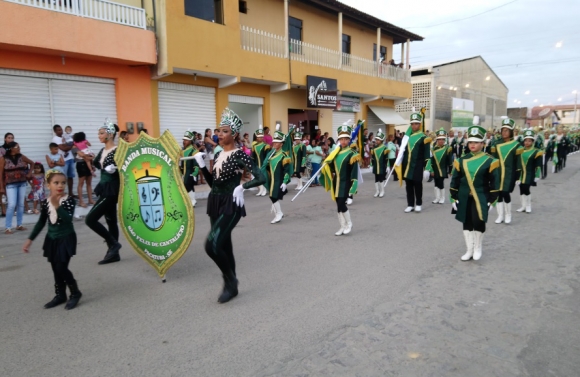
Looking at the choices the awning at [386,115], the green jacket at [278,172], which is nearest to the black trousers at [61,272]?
the green jacket at [278,172]

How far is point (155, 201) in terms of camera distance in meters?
4.86

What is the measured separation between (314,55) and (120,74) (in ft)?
31.7

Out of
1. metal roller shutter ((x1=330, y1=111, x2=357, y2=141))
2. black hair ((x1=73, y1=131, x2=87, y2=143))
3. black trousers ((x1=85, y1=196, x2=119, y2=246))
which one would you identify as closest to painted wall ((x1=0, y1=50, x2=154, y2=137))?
black hair ((x1=73, y1=131, x2=87, y2=143))

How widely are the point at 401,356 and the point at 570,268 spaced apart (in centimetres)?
362

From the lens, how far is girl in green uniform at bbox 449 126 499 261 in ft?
19.0

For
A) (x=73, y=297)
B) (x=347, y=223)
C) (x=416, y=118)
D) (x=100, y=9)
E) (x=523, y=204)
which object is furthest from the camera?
(x=100, y=9)

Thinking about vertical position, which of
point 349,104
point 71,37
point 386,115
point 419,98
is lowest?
point 386,115

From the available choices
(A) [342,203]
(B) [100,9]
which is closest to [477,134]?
(A) [342,203]

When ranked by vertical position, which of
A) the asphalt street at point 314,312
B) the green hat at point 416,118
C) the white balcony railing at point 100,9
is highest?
the white balcony railing at point 100,9

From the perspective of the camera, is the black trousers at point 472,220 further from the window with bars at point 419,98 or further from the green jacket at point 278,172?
the window with bars at point 419,98

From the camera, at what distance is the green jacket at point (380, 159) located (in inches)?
488

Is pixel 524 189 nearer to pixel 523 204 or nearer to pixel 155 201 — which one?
pixel 523 204

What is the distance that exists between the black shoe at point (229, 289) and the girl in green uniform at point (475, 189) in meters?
3.36

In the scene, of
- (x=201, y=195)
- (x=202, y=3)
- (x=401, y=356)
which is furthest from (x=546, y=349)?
(x=202, y=3)
